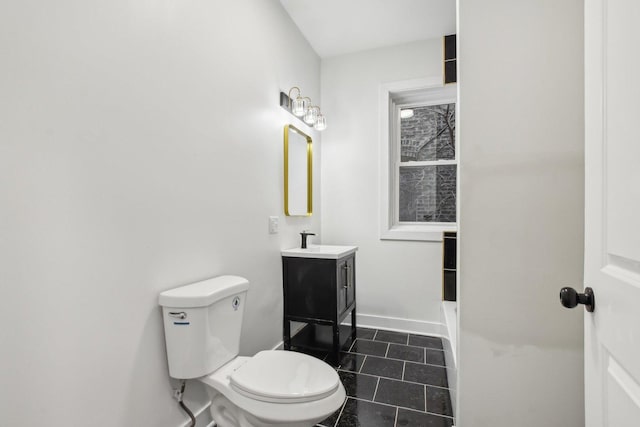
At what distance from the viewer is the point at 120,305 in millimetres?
1138

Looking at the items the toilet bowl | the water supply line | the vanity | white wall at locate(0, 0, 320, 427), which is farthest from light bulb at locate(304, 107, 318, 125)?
the water supply line

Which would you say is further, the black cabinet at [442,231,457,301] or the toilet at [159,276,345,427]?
the black cabinet at [442,231,457,301]

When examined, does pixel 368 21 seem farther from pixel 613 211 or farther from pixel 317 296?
pixel 613 211

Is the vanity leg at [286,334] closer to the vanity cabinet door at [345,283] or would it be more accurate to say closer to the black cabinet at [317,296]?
the black cabinet at [317,296]

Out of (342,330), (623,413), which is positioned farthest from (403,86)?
(623,413)

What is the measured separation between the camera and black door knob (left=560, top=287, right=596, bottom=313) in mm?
710

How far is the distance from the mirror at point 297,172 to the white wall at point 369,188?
357 mm

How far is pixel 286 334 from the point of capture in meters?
2.35

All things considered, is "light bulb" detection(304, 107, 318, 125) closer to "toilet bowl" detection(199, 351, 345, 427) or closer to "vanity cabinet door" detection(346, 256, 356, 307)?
"vanity cabinet door" detection(346, 256, 356, 307)

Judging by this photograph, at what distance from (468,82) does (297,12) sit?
1.71m

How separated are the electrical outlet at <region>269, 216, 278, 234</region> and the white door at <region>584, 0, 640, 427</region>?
1.73 metres

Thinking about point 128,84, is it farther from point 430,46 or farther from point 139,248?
point 430,46

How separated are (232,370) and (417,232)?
6.45ft

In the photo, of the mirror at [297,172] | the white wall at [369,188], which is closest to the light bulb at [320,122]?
the mirror at [297,172]
